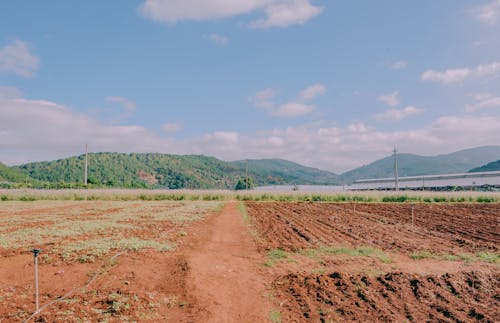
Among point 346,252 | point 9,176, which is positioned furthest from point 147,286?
point 9,176

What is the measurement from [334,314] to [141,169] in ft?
376

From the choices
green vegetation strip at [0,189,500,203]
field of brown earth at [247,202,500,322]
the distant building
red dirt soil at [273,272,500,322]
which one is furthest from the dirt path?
the distant building

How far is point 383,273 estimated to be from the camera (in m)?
8.51

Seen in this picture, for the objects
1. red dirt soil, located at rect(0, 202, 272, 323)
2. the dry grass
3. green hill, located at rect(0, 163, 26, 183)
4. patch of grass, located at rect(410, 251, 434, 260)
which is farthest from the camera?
green hill, located at rect(0, 163, 26, 183)

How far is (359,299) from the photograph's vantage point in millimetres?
6469

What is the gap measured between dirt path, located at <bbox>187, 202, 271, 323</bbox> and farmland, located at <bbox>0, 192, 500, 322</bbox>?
0.10 feet

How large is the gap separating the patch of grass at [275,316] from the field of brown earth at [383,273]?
0.09 m

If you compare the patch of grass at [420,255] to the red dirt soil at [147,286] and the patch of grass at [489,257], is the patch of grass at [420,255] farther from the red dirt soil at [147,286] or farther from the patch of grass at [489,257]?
the red dirt soil at [147,286]

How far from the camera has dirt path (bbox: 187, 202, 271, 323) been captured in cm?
605

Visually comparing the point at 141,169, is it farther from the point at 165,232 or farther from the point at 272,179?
the point at 165,232

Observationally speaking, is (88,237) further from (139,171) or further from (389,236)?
(139,171)

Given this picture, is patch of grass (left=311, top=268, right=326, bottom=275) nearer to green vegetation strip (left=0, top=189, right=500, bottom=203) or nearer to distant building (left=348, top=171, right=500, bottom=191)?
green vegetation strip (left=0, top=189, right=500, bottom=203)

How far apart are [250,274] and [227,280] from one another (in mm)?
724

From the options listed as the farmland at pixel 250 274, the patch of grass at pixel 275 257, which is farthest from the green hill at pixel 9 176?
the patch of grass at pixel 275 257
